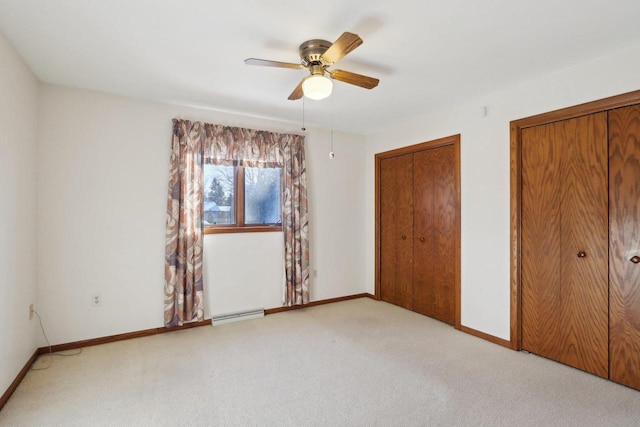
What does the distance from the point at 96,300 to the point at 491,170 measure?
3941 millimetres

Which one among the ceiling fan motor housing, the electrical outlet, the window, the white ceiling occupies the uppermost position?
the white ceiling

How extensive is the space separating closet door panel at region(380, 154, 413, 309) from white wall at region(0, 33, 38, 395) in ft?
12.2

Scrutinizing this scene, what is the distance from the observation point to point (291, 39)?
209cm

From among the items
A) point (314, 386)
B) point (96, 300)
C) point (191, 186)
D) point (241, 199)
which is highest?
point (191, 186)

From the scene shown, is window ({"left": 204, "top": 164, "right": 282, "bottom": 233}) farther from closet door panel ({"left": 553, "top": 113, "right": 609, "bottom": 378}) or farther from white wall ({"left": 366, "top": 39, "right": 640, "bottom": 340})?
closet door panel ({"left": 553, "top": 113, "right": 609, "bottom": 378})

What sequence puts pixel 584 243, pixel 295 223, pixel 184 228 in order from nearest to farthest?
pixel 584 243 < pixel 184 228 < pixel 295 223

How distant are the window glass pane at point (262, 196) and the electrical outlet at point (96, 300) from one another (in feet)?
5.24

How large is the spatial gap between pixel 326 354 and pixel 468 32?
266 centimetres

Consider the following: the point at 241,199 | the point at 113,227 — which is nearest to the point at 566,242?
the point at 241,199

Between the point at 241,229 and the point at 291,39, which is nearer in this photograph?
the point at 291,39

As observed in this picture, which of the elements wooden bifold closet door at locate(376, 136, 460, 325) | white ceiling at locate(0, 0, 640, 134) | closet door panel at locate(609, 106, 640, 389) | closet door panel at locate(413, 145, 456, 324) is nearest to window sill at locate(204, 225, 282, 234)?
white ceiling at locate(0, 0, 640, 134)

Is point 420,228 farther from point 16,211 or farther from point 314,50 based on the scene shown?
point 16,211

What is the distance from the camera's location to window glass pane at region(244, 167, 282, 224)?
3.80 m

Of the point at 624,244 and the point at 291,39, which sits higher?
the point at 291,39
